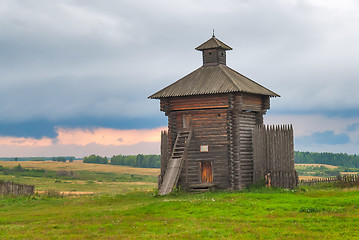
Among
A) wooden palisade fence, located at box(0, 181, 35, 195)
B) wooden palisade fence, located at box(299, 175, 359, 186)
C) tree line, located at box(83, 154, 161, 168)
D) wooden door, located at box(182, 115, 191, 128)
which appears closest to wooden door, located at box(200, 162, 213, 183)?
wooden door, located at box(182, 115, 191, 128)

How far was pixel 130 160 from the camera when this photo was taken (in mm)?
125188

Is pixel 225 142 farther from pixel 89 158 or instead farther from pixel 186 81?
pixel 89 158

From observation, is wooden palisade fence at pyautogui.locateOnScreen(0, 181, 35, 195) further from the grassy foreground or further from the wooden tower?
the wooden tower

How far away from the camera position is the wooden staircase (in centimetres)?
3350

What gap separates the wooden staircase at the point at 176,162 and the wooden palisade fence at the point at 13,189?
11.6 meters

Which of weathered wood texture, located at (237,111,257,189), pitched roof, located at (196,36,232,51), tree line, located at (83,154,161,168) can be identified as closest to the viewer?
weathered wood texture, located at (237,111,257,189)

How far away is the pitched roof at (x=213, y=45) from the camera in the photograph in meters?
38.3

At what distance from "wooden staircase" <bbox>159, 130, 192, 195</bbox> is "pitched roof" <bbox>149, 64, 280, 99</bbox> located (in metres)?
3.00

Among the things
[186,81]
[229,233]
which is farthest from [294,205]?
[186,81]

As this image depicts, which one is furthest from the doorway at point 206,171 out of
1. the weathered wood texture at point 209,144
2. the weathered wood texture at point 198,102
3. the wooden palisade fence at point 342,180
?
the wooden palisade fence at point 342,180

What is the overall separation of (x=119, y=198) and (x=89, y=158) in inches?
3515

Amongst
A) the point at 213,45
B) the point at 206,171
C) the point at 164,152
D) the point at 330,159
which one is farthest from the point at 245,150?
the point at 330,159

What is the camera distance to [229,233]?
18766 mm

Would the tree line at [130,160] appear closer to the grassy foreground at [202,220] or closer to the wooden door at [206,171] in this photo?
the wooden door at [206,171]
